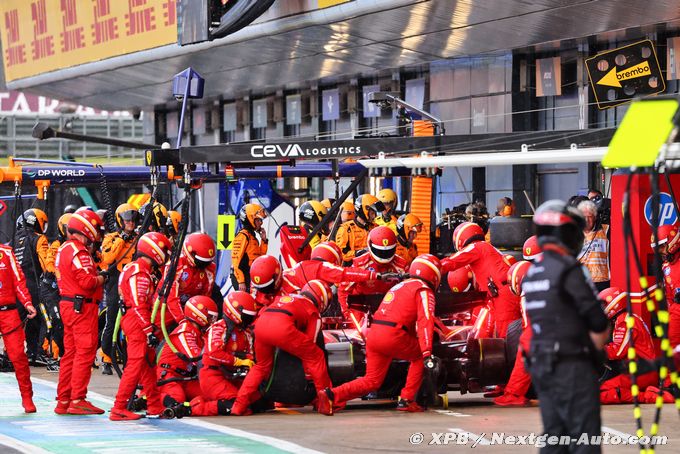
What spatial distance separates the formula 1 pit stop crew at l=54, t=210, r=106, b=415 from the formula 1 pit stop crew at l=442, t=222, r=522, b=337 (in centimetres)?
358

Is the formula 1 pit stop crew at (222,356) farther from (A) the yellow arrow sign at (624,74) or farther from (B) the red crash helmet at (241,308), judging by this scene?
(A) the yellow arrow sign at (624,74)

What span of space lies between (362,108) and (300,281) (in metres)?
14.6

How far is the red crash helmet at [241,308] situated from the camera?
45.8ft

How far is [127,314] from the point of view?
1391 centimetres

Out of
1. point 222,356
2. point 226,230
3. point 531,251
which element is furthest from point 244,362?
point 226,230

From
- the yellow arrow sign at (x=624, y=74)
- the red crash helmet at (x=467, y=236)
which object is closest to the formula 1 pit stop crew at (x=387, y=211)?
the red crash helmet at (x=467, y=236)

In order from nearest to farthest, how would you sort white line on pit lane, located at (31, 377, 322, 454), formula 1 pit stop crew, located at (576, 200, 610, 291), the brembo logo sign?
white line on pit lane, located at (31, 377, 322, 454) < the brembo logo sign < formula 1 pit stop crew, located at (576, 200, 610, 291)

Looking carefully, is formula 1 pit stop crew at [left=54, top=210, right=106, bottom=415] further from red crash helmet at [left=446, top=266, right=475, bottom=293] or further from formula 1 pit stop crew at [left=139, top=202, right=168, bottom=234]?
formula 1 pit stop crew at [left=139, top=202, right=168, bottom=234]

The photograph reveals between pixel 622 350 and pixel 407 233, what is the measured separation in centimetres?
485

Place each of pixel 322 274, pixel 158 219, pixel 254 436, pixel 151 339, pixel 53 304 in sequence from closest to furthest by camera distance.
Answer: pixel 254 436, pixel 151 339, pixel 322 274, pixel 158 219, pixel 53 304

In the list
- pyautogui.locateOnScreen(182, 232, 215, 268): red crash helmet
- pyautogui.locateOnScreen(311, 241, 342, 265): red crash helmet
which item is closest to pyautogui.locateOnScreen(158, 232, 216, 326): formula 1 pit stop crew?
pyautogui.locateOnScreen(182, 232, 215, 268): red crash helmet

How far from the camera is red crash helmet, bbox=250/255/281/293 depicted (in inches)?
554

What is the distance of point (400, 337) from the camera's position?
1372cm

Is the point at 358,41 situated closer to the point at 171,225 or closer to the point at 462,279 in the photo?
the point at 171,225
